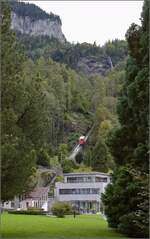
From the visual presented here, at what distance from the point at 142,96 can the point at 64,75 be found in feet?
397

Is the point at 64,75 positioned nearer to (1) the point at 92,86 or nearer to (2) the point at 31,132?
(1) the point at 92,86

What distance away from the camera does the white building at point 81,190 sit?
3179 inches

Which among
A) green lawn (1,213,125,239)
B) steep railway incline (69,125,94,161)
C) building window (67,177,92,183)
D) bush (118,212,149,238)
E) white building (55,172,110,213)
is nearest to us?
green lawn (1,213,125,239)

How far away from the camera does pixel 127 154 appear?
22094 mm

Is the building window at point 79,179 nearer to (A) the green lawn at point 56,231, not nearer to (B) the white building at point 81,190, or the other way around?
(B) the white building at point 81,190

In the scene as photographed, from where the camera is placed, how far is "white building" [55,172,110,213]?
265ft

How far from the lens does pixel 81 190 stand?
8256 cm

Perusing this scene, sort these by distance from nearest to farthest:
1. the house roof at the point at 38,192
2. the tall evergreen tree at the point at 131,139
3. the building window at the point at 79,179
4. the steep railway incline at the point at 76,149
→ the tall evergreen tree at the point at 131,139, the house roof at the point at 38,192, the building window at the point at 79,179, the steep railway incline at the point at 76,149

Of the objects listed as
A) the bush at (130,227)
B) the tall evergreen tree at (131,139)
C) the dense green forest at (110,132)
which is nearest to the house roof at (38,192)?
the dense green forest at (110,132)

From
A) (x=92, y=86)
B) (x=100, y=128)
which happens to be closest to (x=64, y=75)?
(x=92, y=86)

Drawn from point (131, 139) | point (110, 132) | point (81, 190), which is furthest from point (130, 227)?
point (81, 190)

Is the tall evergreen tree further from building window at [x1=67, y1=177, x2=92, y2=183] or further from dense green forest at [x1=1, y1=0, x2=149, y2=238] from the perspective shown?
building window at [x1=67, y1=177, x2=92, y2=183]

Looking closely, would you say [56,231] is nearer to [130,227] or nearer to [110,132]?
[130,227]

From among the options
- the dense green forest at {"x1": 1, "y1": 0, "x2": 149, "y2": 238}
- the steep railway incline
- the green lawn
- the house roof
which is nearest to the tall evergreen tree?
the dense green forest at {"x1": 1, "y1": 0, "x2": 149, "y2": 238}
